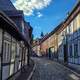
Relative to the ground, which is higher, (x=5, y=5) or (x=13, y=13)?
(x=5, y=5)

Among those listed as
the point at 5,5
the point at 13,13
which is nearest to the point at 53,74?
the point at 13,13

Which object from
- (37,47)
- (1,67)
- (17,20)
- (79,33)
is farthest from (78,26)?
(37,47)

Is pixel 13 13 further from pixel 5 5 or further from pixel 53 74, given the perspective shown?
pixel 53 74

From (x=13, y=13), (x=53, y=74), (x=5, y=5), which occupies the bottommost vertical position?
(x=53, y=74)

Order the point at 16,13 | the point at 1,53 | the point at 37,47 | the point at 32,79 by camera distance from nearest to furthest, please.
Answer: the point at 1,53
the point at 32,79
the point at 16,13
the point at 37,47

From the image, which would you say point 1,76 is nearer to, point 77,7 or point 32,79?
point 32,79

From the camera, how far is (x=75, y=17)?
3819 centimetres

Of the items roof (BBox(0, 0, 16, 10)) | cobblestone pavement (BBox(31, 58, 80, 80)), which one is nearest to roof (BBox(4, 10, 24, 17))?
roof (BBox(0, 0, 16, 10))

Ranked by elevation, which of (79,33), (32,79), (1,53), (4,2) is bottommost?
(32,79)

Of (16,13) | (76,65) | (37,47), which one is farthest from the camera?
(37,47)

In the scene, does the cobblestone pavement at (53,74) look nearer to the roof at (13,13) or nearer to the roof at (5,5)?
the roof at (13,13)

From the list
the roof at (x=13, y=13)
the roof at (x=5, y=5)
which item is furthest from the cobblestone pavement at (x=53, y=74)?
the roof at (x=5, y=5)

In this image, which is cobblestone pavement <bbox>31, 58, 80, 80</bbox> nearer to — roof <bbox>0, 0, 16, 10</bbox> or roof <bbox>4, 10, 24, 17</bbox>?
roof <bbox>4, 10, 24, 17</bbox>

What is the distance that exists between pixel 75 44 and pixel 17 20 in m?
9.82
